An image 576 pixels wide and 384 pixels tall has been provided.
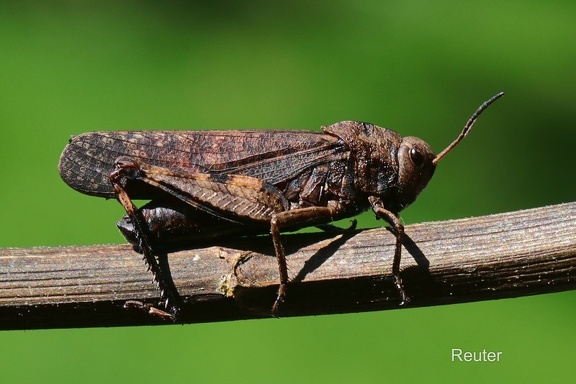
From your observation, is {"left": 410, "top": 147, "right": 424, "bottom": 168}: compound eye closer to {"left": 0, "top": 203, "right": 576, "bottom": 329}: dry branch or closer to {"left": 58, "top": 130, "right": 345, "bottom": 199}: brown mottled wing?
{"left": 58, "top": 130, "right": 345, "bottom": 199}: brown mottled wing

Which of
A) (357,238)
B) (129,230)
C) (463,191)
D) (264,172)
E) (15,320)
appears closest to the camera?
(15,320)

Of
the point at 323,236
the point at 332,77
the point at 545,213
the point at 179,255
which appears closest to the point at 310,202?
the point at 323,236

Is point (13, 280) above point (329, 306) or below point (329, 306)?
above

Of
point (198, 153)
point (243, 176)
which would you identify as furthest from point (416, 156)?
point (198, 153)

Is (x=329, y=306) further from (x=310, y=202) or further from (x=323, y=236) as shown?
(x=310, y=202)

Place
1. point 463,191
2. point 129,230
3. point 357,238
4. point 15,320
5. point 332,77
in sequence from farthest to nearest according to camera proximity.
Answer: point 332,77 < point 463,191 < point 129,230 < point 357,238 < point 15,320

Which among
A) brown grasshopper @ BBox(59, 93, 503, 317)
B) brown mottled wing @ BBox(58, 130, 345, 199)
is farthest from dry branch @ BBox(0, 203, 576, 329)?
brown mottled wing @ BBox(58, 130, 345, 199)

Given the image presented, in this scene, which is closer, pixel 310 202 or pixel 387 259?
pixel 387 259

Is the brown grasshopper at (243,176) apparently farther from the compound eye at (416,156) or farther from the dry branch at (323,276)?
the dry branch at (323,276)
